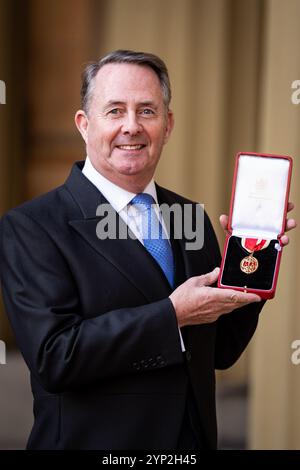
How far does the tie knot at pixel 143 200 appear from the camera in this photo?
184cm

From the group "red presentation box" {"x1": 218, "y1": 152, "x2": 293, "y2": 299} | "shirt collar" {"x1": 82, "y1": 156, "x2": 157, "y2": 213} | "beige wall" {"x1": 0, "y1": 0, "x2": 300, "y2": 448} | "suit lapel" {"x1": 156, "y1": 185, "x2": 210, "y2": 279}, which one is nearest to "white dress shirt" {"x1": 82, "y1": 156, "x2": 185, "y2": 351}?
"shirt collar" {"x1": 82, "y1": 156, "x2": 157, "y2": 213}

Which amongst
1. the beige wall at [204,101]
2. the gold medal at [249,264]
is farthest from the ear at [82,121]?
the beige wall at [204,101]

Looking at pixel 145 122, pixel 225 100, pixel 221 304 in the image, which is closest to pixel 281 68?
pixel 225 100

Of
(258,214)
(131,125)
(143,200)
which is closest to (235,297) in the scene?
(258,214)

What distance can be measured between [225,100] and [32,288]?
2555mm

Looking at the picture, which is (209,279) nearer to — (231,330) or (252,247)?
(252,247)

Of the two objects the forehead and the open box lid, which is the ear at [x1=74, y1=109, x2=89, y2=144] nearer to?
the forehead

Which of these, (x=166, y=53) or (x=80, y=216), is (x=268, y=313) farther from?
(x=80, y=216)

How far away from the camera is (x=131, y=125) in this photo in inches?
69.8

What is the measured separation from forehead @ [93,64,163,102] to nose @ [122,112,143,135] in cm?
4

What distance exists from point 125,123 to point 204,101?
89.1 inches

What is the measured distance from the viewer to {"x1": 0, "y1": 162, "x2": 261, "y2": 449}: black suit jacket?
5.31ft

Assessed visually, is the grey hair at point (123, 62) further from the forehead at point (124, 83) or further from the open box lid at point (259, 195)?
the open box lid at point (259, 195)

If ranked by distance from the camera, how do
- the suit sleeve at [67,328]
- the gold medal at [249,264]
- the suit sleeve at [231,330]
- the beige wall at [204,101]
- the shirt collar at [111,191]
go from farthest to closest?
1. the beige wall at [204,101]
2. the suit sleeve at [231,330]
3. the shirt collar at [111,191]
4. the gold medal at [249,264]
5. the suit sleeve at [67,328]
